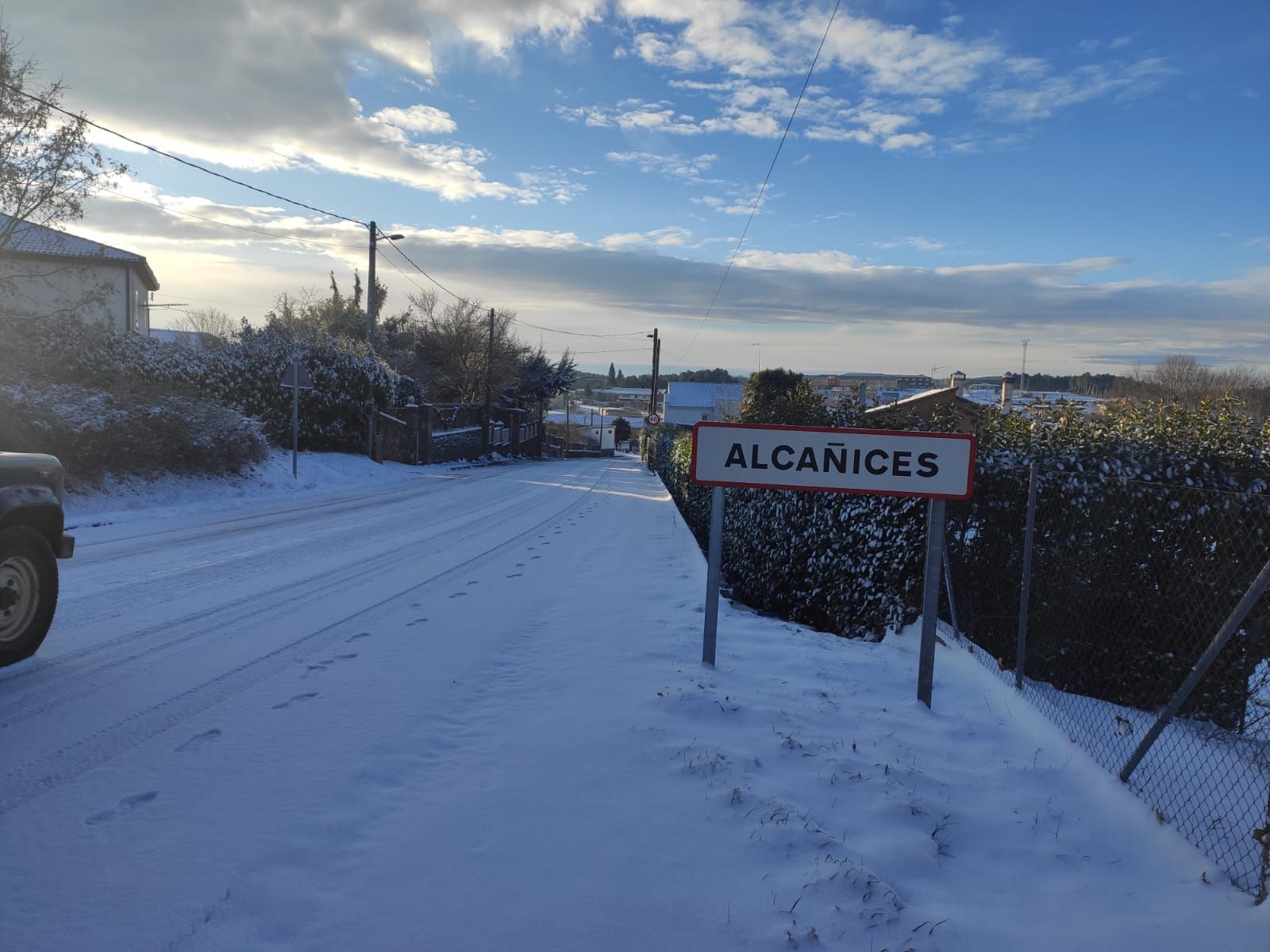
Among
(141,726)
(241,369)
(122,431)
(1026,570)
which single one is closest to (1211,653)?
(1026,570)

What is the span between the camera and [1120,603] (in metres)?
5.88

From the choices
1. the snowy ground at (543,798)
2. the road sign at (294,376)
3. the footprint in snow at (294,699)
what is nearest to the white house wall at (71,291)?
the road sign at (294,376)

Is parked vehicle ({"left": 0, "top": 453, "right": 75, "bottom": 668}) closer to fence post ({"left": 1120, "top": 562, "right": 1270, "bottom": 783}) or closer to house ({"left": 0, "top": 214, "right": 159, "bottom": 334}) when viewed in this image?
fence post ({"left": 1120, "top": 562, "right": 1270, "bottom": 783})

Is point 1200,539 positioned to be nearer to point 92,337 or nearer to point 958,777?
point 958,777

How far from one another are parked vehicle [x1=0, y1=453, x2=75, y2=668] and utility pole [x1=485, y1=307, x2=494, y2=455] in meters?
39.6

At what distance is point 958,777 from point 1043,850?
2.00ft

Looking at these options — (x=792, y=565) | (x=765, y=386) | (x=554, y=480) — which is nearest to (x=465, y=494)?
(x=554, y=480)

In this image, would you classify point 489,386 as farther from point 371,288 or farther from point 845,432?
point 845,432

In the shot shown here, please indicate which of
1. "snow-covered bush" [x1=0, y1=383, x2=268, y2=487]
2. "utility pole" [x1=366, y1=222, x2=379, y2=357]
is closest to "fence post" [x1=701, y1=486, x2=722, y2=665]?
"snow-covered bush" [x1=0, y1=383, x2=268, y2=487]

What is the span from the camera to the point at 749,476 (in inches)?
210

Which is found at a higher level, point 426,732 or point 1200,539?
point 1200,539

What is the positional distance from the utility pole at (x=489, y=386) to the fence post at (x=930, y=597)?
40811 millimetres

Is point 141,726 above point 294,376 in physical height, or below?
below

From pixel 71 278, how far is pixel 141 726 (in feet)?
114
